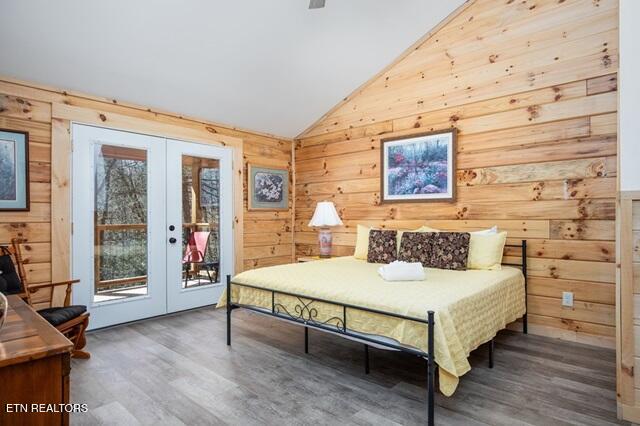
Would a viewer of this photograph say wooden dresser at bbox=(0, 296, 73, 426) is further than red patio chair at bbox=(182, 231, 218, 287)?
No

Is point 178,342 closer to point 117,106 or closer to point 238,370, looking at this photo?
point 238,370

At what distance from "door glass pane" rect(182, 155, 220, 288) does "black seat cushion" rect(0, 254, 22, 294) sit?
1638 millimetres

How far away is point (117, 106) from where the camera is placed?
12.5ft

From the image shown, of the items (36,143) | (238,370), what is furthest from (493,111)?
(36,143)

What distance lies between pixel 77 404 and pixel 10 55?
2.67 metres

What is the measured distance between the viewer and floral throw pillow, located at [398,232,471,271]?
132 inches

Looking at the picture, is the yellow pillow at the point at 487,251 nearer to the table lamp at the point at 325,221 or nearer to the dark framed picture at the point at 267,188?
the table lamp at the point at 325,221

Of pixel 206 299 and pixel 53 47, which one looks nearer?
pixel 53 47

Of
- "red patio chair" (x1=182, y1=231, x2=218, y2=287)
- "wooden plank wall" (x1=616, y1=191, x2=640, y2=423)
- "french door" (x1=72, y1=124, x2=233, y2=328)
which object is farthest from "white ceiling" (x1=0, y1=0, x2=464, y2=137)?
"wooden plank wall" (x1=616, y1=191, x2=640, y2=423)

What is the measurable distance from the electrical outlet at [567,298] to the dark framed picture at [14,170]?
4634 millimetres

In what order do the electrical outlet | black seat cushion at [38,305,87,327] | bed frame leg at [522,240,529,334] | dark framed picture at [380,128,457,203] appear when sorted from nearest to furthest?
1. black seat cushion at [38,305,87,327]
2. the electrical outlet
3. bed frame leg at [522,240,529,334]
4. dark framed picture at [380,128,457,203]

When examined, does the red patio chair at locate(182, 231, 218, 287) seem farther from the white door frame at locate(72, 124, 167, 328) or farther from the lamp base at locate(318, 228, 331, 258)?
the lamp base at locate(318, 228, 331, 258)

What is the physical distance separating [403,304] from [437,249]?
1425 mm

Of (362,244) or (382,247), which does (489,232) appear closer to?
(382,247)
